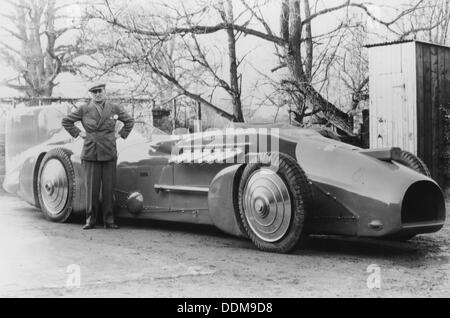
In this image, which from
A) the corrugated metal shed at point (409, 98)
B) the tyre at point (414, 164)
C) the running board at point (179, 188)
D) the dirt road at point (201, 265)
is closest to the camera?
the dirt road at point (201, 265)

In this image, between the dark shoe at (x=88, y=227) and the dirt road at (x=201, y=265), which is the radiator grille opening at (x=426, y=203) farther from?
the dark shoe at (x=88, y=227)

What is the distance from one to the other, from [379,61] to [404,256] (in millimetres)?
5929

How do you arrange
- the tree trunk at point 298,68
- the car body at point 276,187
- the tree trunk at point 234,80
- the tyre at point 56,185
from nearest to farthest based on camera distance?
the car body at point 276,187
the tyre at point 56,185
the tree trunk at point 298,68
the tree trunk at point 234,80

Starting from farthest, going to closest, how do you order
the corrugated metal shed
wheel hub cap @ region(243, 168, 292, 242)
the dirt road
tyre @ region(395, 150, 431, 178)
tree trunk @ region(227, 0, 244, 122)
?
tree trunk @ region(227, 0, 244, 122), the corrugated metal shed, tyre @ region(395, 150, 431, 178), wheel hub cap @ region(243, 168, 292, 242), the dirt road

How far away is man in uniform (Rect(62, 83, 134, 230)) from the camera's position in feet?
24.1

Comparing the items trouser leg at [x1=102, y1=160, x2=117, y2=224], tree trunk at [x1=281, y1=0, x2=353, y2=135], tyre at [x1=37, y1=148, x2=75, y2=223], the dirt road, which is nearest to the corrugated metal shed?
tree trunk at [x1=281, y1=0, x2=353, y2=135]

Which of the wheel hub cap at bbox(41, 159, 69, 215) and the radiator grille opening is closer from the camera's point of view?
the radiator grille opening

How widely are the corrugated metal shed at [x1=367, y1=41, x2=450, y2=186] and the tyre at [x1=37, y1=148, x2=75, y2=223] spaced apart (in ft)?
17.1

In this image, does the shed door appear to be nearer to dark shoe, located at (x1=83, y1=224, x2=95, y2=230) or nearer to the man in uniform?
the man in uniform

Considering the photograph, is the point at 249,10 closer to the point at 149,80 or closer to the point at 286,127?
the point at 149,80

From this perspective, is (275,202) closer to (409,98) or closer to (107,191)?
(107,191)

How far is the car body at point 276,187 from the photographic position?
5.40 meters

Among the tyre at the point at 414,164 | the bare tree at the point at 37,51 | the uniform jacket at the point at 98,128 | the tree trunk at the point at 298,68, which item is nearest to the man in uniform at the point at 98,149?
the uniform jacket at the point at 98,128
